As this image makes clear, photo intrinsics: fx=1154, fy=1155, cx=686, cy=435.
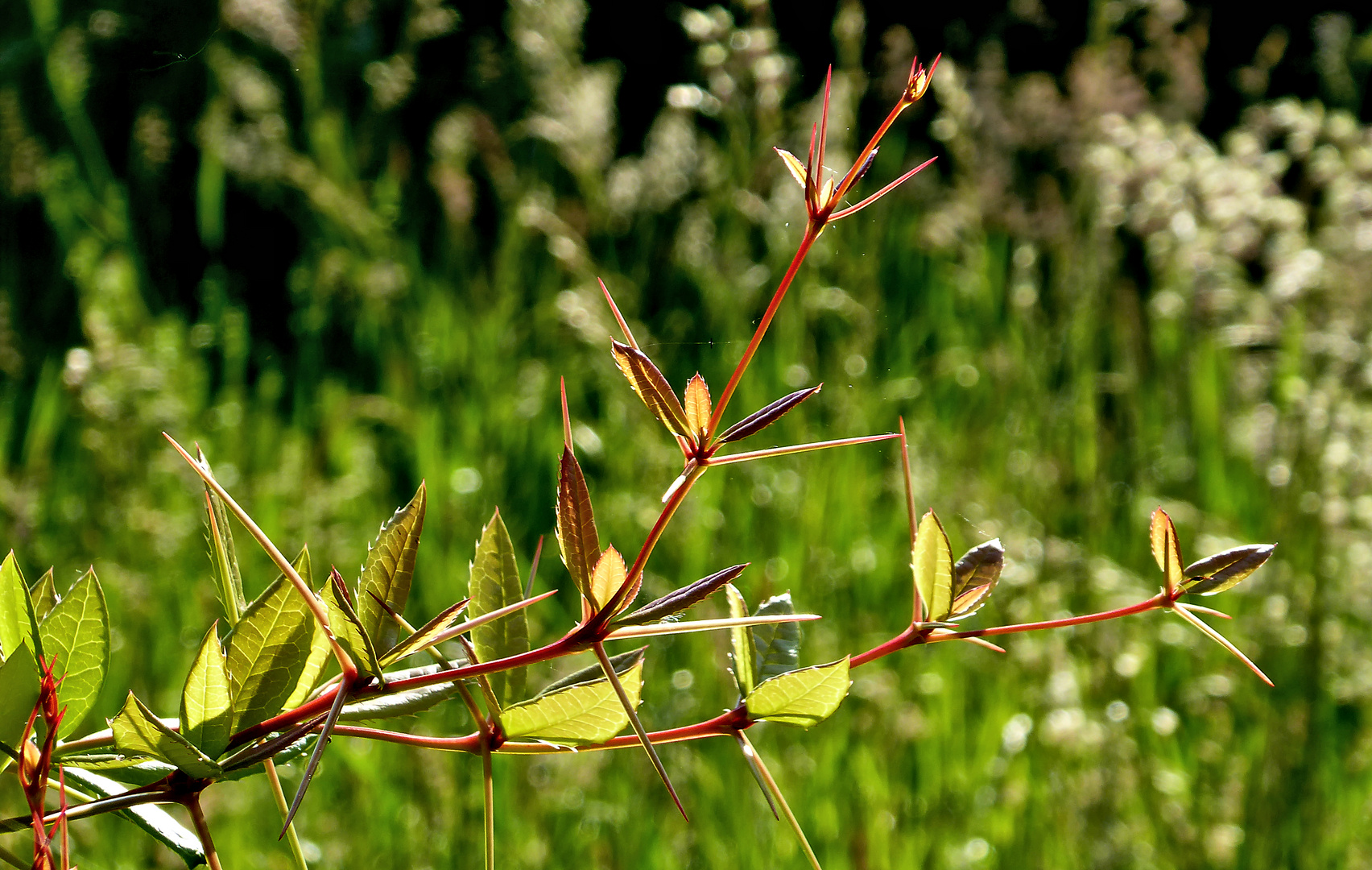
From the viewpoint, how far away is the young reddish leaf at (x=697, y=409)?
0.18 meters

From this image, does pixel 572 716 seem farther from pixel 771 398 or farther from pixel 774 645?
pixel 771 398

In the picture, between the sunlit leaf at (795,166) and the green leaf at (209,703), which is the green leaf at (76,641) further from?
the sunlit leaf at (795,166)

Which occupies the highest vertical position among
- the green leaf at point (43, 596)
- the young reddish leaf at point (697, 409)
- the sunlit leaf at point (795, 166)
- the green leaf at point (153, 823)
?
the sunlit leaf at point (795, 166)

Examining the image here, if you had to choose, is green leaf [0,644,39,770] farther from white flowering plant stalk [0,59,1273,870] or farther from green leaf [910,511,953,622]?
green leaf [910,511,953,622]

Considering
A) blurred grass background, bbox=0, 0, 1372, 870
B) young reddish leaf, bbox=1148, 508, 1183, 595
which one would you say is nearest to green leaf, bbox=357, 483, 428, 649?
young reddish leaf, bbox=1148, 508, 1183, 595

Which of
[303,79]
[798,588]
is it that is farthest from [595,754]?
[303,79]

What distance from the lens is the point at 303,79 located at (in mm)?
1608

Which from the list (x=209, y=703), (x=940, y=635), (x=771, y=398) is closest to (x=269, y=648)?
(x=209, y=703)

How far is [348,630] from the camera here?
0.62 feet

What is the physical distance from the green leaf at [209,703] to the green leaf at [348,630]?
2 cm

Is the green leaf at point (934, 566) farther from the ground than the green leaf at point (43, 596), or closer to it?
farther from the ground

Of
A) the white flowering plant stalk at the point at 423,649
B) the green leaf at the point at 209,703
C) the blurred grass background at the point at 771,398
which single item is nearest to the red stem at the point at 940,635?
the white flowering plant stalk at the point at 423,649

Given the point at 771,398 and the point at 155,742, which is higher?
the point at 155,742

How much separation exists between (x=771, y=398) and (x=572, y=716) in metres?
1.16
